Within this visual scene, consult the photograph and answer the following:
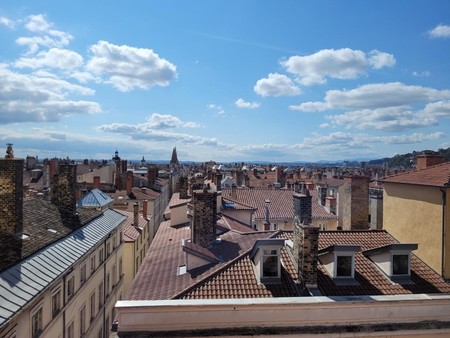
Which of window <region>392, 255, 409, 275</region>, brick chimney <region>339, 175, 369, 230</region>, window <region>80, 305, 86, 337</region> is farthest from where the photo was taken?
window <region>80, 305, 86, 337</region>

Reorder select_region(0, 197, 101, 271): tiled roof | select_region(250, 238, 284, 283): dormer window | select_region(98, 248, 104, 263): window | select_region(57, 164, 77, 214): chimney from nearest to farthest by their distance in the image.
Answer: select_region(250, 238, 284, 283): dormer window → select_region(0, 197, 101, 271): tiled roof → select_region(57, 164, 77, 214): chimney → select_region(98, 248, 104, 263): window

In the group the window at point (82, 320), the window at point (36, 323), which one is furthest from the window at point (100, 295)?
the window at point (36, 323)

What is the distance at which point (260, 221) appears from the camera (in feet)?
111

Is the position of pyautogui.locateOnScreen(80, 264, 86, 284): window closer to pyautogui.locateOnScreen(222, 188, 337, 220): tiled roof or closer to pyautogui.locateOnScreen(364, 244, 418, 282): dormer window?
pyautogui.locateOnScreen(364, 244, 418, 282): dormer window

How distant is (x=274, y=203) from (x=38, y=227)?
23.3 m

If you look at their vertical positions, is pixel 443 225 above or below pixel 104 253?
above

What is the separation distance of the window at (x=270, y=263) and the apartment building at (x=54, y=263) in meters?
7.10

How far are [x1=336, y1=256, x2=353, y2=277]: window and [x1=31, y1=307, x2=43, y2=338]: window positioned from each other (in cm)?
1020

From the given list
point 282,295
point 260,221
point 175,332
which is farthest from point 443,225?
point 260,221

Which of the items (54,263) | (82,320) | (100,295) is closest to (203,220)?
(54,263)

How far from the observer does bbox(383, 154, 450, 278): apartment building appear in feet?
47.8

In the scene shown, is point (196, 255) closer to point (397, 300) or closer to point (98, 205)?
point (397, 300)

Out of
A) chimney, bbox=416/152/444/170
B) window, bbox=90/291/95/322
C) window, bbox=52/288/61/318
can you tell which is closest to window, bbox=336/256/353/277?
chimney, bbox=416/152/444/170

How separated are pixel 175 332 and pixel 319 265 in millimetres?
5766
